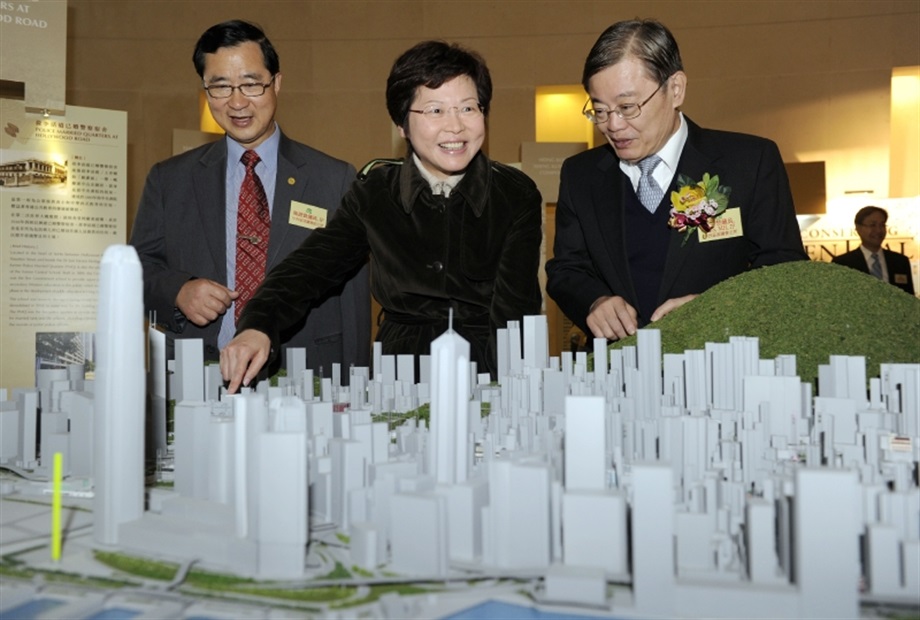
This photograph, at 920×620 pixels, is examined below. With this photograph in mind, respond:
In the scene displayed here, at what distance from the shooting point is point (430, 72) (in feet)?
10.3

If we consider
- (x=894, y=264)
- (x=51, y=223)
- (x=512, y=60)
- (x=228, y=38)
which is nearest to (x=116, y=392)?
(x=228, y=38)

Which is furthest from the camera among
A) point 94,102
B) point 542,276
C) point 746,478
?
point 94,102

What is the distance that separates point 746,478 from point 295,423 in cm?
84

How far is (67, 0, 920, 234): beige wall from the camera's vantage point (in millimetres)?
9328

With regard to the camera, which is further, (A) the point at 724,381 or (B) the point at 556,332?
(B) the point at 556,332

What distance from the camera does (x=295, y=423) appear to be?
1.52m

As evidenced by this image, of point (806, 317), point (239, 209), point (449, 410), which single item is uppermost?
point (239, 209)

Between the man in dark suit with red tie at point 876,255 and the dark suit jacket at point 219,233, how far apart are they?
5650 mm

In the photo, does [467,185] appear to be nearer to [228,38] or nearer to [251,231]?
[251,231]

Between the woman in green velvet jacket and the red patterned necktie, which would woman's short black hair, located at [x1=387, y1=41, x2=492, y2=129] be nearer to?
the woman in green velvet jacket

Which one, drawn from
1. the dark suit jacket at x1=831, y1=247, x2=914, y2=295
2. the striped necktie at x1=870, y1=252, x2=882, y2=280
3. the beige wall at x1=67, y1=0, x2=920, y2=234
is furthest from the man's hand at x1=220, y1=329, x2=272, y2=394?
the beige wall at x1=67, y1=0, x2=920, y2=234

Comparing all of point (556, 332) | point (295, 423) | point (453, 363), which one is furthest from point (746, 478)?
point (556, 332)

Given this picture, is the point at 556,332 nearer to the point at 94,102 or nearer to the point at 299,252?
the point at 94,102

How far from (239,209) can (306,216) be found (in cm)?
29
